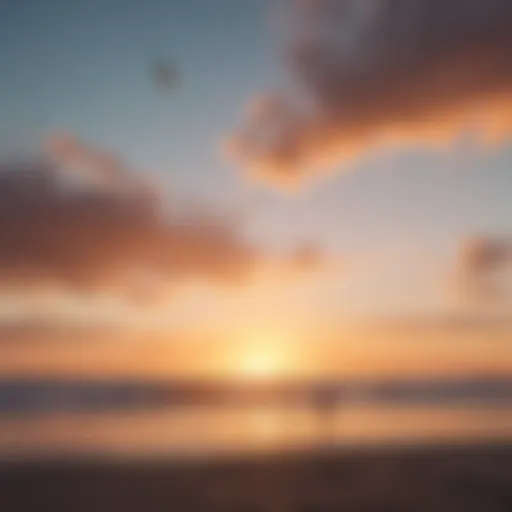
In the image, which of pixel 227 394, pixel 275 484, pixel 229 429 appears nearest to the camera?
pixel 275 484

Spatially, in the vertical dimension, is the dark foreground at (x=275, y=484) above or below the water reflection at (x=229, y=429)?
below

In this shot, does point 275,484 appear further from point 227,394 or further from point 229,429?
point 227,394

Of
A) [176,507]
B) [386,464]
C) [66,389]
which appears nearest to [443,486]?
[386,464]

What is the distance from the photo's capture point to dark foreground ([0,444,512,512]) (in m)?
9.52

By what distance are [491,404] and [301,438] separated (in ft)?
45.8

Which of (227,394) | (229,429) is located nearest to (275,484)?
(229,429)

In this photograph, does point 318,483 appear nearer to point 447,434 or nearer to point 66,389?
point 447,434

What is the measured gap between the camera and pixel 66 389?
35656mm

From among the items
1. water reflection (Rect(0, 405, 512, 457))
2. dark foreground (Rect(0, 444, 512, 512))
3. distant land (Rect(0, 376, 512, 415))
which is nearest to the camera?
dark foreground (Rect(0, 444, 512, 512))

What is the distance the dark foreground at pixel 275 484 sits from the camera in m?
9.52

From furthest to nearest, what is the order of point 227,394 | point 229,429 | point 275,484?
point 227,394 → point 229,429 → point 275,484

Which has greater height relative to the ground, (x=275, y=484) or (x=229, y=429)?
(x=229, y=429)

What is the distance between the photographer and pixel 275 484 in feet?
36.2

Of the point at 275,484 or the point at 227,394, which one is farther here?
the point at 227,394
